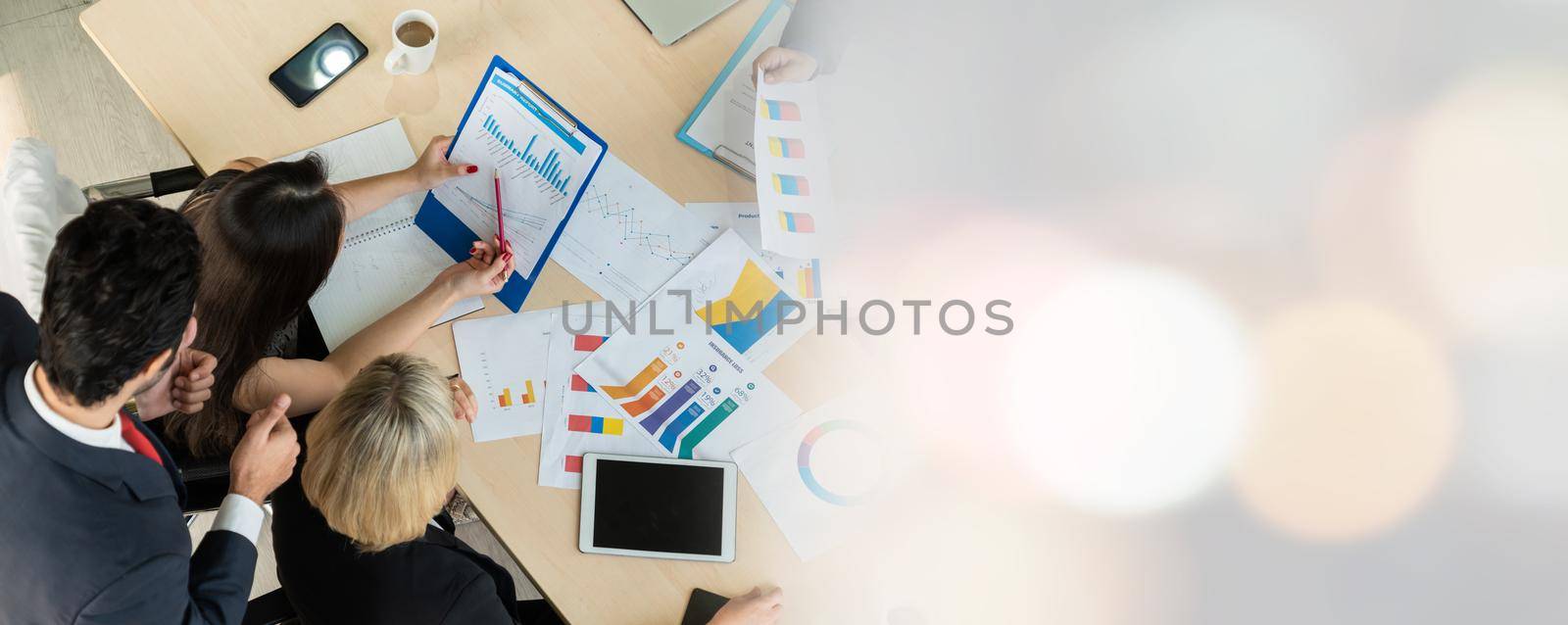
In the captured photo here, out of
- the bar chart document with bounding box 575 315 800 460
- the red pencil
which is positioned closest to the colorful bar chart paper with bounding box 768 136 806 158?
the bar chart document with bounding box 575 315 800 460

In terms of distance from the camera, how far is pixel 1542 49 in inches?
7.7

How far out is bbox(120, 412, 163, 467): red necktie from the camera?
0.89 metres

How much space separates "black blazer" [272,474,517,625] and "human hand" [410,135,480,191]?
43 cm

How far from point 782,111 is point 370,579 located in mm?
717

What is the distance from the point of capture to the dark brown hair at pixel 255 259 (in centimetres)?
103

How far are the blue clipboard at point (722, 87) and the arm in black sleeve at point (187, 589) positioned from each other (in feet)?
2.47

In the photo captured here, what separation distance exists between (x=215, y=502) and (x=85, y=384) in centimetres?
50

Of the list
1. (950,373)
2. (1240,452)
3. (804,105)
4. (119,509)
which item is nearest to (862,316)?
(950,373)

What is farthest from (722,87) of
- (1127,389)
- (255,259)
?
(1127,389)

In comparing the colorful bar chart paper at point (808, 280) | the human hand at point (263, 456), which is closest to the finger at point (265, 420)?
the human hand at point (263, 456)

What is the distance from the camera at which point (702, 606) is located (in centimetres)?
106

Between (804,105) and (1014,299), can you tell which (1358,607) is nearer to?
(1014,299)

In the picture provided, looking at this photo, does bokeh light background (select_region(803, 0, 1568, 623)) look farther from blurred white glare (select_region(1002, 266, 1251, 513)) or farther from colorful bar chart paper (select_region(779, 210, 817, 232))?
colorful bar chart paper (select_region(779, 210, 817, 232))

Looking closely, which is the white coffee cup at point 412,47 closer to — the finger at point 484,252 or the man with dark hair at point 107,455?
the finger at point 484,252
